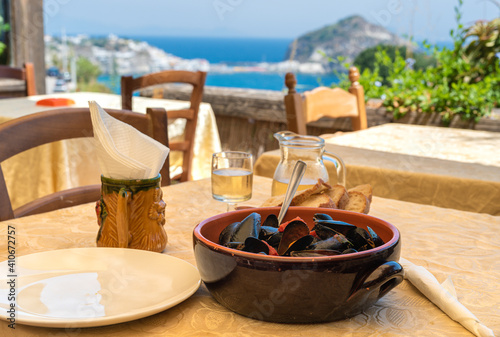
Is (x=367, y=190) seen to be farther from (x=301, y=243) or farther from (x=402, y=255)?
(x=301, y=243)

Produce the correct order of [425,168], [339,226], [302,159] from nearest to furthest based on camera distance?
[339,226], [302,159], [425,168]

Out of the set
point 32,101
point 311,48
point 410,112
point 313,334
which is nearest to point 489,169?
point 313,334

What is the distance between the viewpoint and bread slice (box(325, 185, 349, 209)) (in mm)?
804

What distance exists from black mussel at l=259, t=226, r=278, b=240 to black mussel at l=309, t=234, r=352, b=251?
3.0 inches

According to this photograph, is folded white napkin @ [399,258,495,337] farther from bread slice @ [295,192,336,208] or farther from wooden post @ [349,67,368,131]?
wooden post @ [349,67,368,131]

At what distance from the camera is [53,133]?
1072mm

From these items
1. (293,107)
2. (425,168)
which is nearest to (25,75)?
(293,107)

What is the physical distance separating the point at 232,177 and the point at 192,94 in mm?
1879

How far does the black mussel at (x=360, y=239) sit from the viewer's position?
1.77ft

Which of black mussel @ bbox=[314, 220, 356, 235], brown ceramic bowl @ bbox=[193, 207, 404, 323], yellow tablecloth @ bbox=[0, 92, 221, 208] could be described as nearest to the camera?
brown ceramic bowl @ bbox=[193, 207, 404, 323]

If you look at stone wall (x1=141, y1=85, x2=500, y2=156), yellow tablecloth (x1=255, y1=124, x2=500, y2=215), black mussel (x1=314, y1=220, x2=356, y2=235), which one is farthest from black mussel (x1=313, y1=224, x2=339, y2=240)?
stone wall (x1=141, y1=85, x2=500, y2=156)

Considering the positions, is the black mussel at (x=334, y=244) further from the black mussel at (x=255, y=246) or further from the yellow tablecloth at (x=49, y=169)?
the yellow tablecloth at (x=49, y=169)

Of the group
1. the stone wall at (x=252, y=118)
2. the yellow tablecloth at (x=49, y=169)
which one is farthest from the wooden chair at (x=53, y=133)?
the stone wall at (x=252, y=118)

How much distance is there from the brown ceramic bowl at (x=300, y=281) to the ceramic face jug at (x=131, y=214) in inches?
7.3
